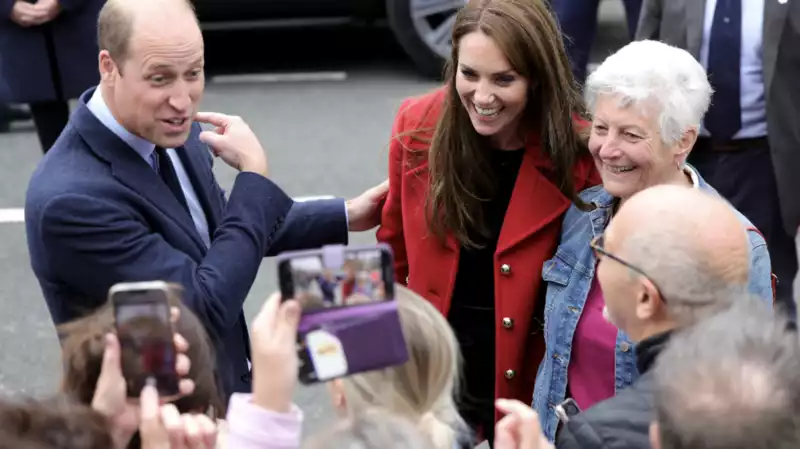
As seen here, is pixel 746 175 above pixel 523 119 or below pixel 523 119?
below

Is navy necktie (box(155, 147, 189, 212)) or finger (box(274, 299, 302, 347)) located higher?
finger (box(274, 299, 302, 347))

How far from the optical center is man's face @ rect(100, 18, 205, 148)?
238 centimetres

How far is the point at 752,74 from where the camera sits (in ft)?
12.3

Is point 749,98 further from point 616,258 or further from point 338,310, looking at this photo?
point 338,310

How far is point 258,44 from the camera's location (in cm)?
863

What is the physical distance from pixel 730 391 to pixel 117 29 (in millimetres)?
1524

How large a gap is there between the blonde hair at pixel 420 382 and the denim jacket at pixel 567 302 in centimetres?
59

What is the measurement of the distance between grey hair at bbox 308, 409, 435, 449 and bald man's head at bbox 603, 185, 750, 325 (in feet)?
1.76

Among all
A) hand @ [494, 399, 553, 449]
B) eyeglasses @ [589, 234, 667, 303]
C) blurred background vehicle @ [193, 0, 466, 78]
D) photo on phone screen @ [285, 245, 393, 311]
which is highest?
photo on phone screen @ [285, 245, 393, 311]

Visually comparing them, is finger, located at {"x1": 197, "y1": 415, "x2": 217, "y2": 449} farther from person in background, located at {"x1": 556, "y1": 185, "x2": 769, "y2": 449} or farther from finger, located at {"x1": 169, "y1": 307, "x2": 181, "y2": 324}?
person in background, located at {"x1": 556, "y1": 185, "x2": 769, "y2": 449}

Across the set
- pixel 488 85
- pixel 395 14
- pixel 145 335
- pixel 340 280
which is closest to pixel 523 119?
pixel 488 85

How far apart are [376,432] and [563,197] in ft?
3.74

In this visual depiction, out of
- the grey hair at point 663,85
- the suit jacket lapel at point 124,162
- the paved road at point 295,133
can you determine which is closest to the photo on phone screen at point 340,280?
the suit jacket lapel at point 124,162

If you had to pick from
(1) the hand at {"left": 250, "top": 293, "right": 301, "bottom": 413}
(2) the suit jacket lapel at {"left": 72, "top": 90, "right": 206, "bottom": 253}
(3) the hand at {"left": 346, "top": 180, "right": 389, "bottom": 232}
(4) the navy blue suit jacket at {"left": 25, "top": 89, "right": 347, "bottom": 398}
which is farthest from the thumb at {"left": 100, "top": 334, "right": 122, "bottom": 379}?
(3) the hand at {"left": 346, "top": 180, "right": 389, "bottom": 232}
